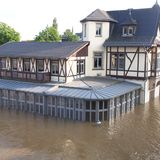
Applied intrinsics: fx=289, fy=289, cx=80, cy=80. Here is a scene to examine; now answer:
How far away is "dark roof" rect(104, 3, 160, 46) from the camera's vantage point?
92.4 feet

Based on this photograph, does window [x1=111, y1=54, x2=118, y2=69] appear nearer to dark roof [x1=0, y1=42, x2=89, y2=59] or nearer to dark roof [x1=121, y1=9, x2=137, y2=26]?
dark roof [x1=0, y1=42, x2=89, y2=59]

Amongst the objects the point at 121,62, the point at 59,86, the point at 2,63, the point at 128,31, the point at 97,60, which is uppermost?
the point at 128,31

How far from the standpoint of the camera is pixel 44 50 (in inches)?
1134

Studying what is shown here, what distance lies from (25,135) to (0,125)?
10.7 feet

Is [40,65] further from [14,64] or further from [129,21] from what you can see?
[129,21]

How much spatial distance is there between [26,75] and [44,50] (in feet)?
10.2

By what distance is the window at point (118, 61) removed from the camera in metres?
29.2

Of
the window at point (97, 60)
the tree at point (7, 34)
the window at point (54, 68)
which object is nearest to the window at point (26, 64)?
the window at point (54, 68)

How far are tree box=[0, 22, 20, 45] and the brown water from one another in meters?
24.0

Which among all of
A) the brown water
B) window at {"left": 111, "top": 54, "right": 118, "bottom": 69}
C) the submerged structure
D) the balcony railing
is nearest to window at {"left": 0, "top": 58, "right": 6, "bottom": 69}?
the submerged structure

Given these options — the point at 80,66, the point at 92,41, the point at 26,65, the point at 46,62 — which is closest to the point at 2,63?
the point at 26,65

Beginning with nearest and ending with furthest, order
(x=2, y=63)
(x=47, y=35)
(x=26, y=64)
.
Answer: (x=26, y=64) → (x=2, y=63) → (x=47, y=35)

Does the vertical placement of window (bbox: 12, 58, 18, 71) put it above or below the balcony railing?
above

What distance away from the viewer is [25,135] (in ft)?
63.2
